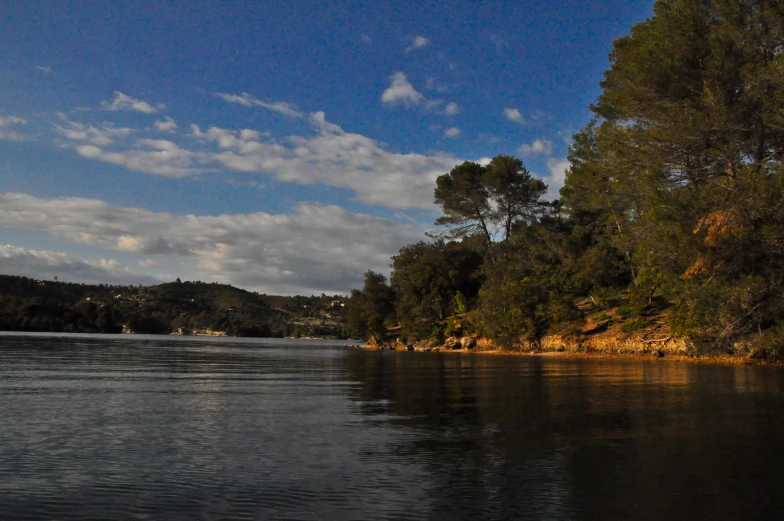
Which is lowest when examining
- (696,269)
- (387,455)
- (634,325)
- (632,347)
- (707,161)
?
(387,455)

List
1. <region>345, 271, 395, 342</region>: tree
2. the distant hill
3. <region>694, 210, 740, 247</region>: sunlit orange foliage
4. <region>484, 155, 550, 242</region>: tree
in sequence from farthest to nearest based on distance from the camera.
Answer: the distant hill → <region>345, 271, 395, 342</region>: tree → <region>484, 155, 550, 242</region>: tree → <region>694, 210, 740, 247</region>: sunlit orange foliage

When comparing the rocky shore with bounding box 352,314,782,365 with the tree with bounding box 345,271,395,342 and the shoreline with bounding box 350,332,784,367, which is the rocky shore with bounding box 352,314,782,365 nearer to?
the shoreline with bounding box 350,332,784,367

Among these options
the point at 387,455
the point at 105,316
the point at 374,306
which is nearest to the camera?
the point at 387,455

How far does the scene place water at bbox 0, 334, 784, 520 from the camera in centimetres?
657

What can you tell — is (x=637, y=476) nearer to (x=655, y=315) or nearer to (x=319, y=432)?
(x=319, y=432)

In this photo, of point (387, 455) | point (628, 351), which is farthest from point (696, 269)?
point (387, 455)

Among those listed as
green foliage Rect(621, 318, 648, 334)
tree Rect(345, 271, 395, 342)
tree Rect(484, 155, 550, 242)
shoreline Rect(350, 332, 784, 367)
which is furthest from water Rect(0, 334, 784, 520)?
tree Rect(345, 271, 395, 342)

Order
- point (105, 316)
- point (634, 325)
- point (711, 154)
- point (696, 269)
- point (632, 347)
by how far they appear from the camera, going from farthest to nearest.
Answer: point (105, 316) → point (634, 325) → point (632, 347) → point (711, 154) → point (696, 269)

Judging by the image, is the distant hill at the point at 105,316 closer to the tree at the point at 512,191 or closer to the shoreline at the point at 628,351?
the tree at the point at 512,191

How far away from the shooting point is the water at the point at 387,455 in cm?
657

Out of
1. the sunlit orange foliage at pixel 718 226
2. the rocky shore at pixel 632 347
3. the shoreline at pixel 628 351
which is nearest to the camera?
the sunlit orange foliage at pixel 718 226

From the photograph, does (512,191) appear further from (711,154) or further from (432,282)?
(711,154)

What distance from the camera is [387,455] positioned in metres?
9.05

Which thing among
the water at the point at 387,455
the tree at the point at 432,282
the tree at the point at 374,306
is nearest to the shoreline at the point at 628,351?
the tree at the point at 432,282
